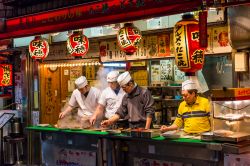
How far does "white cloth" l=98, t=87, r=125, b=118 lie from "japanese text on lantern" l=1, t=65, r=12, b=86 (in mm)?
5337

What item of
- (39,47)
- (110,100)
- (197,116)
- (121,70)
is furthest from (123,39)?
(121,70)

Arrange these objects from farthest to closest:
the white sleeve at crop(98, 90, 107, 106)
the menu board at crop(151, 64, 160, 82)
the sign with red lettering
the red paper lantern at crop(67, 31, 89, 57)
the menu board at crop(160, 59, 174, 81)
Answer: the menu board at crop(151, 64, 160, 82) < the menu board at crop(160, 59, 174, 81) < the white sleeve at crop(98, 90, 107, 106) < the red paper lantern at crop(67, 31, 89, 57) < the sign with red lettering

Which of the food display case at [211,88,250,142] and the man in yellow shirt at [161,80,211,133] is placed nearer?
the food display case at [211,88,250,142]

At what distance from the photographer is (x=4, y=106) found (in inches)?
632

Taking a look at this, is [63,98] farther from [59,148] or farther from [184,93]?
[184,93]

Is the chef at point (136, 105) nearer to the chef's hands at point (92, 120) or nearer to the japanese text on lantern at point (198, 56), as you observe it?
the chef's hands at point (92, 120)

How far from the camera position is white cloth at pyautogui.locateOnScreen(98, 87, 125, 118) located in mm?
11516

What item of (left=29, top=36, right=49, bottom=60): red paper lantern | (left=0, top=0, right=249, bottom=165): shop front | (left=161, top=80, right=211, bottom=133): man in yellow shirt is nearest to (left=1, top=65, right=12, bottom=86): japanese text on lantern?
(left=0, top=0, right=249, bottom=165): shop front

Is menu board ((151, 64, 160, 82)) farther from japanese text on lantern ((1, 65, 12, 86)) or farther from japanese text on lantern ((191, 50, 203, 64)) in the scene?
japanese text on lantern ((191, 50, 203, 64))

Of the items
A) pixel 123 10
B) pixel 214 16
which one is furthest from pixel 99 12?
pixel 214 16

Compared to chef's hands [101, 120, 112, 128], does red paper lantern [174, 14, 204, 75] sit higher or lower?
higher

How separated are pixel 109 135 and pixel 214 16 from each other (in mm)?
4147

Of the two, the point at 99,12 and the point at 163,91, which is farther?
the point at 163,91

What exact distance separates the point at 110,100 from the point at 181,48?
3.95m
